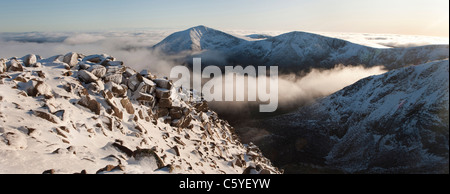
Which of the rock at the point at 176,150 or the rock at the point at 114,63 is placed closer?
the rock at the point at 176,150

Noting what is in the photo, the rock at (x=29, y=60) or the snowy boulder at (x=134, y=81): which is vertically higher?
the rock at (x=29, y=60)

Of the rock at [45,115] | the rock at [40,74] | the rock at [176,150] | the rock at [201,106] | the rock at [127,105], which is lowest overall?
the rock at [201,106]

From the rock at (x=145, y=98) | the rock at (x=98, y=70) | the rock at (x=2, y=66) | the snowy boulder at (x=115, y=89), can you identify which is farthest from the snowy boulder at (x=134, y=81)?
the rock at (x=2, y=66)

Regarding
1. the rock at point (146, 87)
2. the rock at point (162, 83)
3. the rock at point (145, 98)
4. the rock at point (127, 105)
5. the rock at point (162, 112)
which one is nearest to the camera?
the rock at point (127, 105)

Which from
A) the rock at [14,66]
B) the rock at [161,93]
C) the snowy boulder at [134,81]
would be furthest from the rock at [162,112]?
the rock at [14,66]

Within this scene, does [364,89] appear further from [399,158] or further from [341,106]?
[399,158]

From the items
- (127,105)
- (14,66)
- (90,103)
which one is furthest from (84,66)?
(90,103)

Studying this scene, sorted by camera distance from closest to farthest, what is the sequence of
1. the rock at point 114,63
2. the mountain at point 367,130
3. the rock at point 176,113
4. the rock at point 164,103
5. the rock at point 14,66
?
the rock at point 14,66 → the rock at point 114,63 → the rock at point 164,103 → the rock at point 176,113 → the mountain at point 367,130

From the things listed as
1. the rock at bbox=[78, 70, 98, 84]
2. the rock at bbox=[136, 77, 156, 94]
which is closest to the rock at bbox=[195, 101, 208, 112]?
the rock at bbox=[136, 77, 156, 94]

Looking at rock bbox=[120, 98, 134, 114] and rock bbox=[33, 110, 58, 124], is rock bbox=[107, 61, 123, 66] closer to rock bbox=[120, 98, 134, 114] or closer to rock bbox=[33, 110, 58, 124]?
rock bbox=[120, 98, 134, 114]

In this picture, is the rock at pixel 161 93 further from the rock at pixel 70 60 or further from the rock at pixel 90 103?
the rock at pixel 90 103
